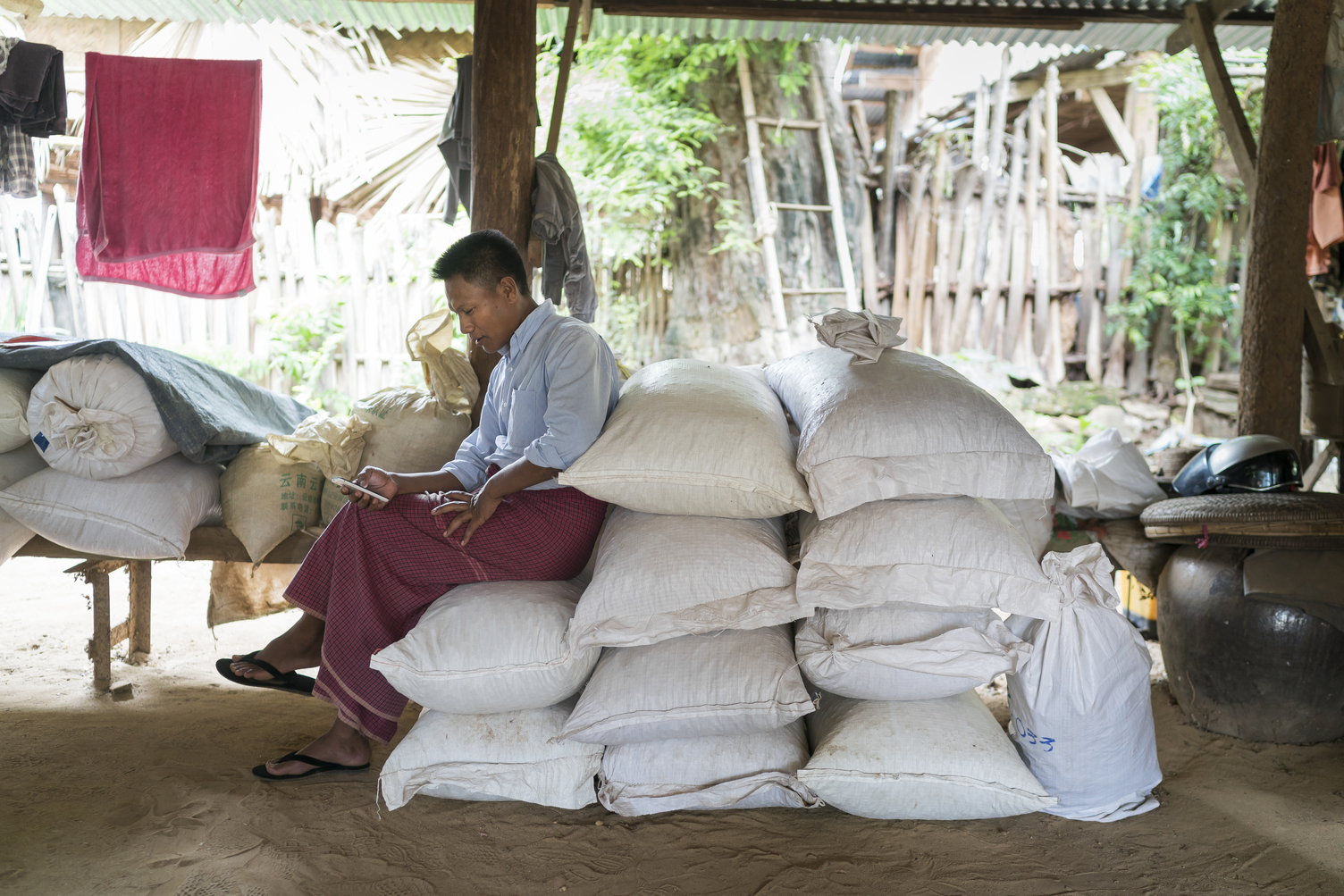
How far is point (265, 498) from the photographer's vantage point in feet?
9.12

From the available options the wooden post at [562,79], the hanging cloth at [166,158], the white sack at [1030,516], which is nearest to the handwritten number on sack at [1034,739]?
the white sack at [1030,516]

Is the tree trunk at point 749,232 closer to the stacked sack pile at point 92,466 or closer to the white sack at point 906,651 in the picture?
the stacked sack pile at point 92,466

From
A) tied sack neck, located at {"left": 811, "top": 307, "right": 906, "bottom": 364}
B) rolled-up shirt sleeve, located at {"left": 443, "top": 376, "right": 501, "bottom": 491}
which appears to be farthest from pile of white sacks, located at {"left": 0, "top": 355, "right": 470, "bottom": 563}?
tied sack neck, located at {"left": 811, "top": 307, "right": 906, "bottom": 364}

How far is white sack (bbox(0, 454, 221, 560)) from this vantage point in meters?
2.64

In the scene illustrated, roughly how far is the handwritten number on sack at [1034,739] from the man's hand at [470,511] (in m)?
1.57

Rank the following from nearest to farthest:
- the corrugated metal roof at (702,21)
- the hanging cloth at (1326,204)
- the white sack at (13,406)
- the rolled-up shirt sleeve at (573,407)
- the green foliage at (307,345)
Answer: the rolled-up shirt sleeve at (573,407) → the white sack at (13,406) → the corrugated metal roof at (702,21) → the hanging cloth at (1326,204) → the green foliage at (307,345)

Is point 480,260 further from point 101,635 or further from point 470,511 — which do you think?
point 101,635

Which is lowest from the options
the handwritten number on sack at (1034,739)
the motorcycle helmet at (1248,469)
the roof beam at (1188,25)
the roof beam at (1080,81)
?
the handwritten number on sack at (1034,739)

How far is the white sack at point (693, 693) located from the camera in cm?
211

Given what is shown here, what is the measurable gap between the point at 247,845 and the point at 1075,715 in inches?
82.3

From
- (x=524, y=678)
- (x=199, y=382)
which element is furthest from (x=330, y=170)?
(x=524, y=678)

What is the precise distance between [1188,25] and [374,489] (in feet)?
14.6

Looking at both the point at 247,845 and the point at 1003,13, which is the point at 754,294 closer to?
the point at 1003,13

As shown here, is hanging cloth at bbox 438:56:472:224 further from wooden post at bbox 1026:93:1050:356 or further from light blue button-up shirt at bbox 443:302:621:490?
wooden post at bbox 1026:93:1050:356
